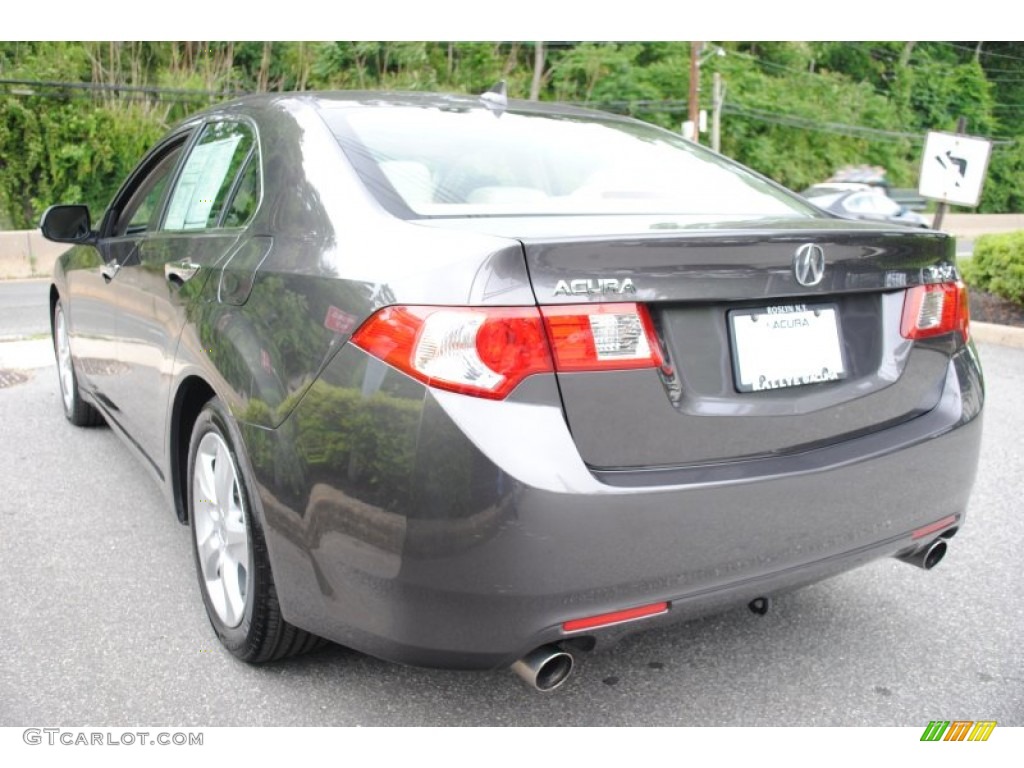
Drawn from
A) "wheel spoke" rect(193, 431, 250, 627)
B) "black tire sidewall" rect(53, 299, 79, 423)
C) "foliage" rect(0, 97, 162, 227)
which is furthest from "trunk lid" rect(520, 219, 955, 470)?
"foliage" rect(0, 97, 162, 227)

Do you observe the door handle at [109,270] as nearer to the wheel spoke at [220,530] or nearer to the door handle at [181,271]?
the door handle at [181,271]

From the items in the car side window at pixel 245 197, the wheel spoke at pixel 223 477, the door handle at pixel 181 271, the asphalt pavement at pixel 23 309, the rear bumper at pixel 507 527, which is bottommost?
the asphalt pavement at pixel 23 309

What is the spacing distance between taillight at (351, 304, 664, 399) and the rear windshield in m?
0.44

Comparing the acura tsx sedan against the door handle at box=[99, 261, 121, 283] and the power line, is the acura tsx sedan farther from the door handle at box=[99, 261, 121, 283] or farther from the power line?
the power line

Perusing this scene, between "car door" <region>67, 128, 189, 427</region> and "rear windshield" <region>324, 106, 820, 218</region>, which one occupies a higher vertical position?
"rear windshield" <region>324, 106, 820, 218</region>

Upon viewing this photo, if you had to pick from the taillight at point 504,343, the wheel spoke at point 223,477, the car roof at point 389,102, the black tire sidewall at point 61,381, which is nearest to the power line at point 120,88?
the black tire sidewall at point 61,381

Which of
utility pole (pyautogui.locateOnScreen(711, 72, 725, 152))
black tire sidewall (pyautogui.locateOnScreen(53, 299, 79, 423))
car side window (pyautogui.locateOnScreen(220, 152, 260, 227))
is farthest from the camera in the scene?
utility pole (pyautogui.locateOnScreen(711, 72, 725, 152))

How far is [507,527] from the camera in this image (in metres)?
1.82

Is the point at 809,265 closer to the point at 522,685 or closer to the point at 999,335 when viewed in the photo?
the point at 522,685

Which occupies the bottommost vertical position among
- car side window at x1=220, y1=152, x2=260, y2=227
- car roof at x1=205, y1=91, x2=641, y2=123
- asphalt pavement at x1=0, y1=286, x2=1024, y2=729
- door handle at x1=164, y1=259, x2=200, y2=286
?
asphalt pavement at x1=0, y1=286, x2=1024, y2=729

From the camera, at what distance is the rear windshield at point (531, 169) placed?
7.81ft

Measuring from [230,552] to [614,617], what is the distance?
119cm

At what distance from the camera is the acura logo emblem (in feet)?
6.89
